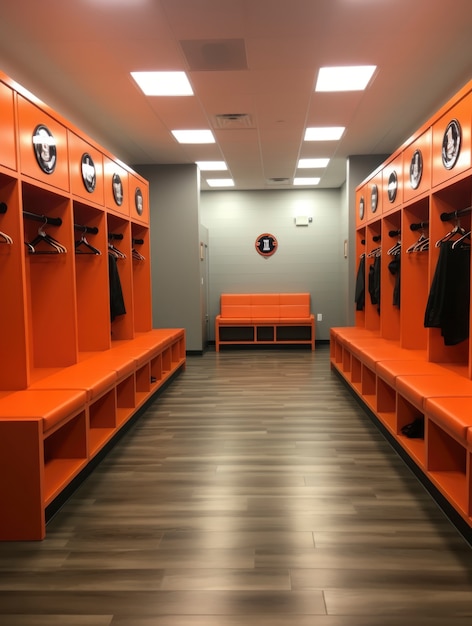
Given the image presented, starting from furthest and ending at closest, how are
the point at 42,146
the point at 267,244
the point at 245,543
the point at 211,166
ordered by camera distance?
the point at 267,244 → the point at 211,166 → the point at 42,146 → the point at 245,543

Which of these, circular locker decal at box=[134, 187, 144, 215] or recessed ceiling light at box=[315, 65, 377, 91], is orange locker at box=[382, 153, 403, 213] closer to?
recessed ceiling light at box=[315, 65, 377, 91]

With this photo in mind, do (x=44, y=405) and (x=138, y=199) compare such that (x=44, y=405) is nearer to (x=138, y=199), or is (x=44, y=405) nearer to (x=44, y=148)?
(x=44, y=148)

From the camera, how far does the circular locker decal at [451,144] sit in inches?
122

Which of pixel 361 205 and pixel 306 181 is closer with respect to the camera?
pixel 361 205

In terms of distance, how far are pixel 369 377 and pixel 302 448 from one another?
1229 mm

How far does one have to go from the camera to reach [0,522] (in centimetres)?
227

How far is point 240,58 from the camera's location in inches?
152

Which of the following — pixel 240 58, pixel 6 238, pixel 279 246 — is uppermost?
pixel 240 58

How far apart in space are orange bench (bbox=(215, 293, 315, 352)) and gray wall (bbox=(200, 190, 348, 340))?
281 millimetres

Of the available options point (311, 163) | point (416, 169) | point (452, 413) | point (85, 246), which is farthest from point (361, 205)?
point (452, 413)

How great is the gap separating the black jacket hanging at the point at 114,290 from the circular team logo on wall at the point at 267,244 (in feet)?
16.0

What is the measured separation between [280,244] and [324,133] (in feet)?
11.7

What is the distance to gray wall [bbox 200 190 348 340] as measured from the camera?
934 cm

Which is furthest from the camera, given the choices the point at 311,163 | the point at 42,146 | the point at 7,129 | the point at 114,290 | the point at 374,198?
the point at 311,163
